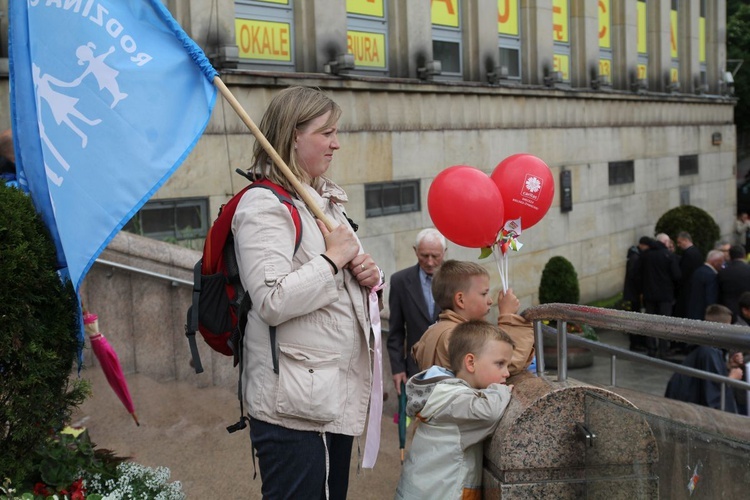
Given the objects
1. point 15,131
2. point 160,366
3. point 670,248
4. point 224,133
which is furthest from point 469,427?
point 670,248

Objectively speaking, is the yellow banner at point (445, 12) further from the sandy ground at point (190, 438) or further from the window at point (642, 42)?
the sandy ground at point (190, 438)

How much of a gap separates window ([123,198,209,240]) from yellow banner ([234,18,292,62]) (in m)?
2.23

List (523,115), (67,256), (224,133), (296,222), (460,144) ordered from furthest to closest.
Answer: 1. (523,115)
2. (460,144)
3. (224,133)
4. (67,256)
5. (296,222)

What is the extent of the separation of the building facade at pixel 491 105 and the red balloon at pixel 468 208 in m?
2.14

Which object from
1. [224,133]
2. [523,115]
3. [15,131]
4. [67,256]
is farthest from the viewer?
[523,115]

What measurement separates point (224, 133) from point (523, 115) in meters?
7.87

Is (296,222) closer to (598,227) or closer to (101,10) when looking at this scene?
(101,10)

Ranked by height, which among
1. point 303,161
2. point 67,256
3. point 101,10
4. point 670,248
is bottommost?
point 670,248

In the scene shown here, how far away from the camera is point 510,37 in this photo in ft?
58.9

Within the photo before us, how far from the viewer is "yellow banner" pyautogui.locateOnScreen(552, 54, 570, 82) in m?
19.4

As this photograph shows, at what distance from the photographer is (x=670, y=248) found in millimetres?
16078

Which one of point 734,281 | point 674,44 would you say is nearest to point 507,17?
point 734,281

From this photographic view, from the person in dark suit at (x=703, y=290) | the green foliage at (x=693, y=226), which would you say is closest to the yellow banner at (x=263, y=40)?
the person in dark suit at (x=703, y=290)

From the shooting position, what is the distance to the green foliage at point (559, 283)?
52.1 ft
